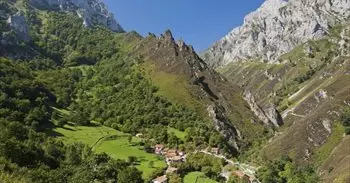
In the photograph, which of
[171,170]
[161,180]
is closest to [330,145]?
[171,170]

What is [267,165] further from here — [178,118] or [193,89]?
[193,89]

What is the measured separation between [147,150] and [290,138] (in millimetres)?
48105

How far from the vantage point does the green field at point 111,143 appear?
132 meters

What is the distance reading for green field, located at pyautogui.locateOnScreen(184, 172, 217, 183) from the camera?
118 m

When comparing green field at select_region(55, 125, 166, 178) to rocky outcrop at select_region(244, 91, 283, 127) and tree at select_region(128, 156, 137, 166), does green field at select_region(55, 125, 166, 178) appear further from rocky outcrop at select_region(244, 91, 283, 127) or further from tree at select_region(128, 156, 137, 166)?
rocky outcrop at select_region(244, 91, 283, 127)

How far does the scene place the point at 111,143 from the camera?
474 ft

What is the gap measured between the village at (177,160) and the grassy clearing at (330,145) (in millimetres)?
23562

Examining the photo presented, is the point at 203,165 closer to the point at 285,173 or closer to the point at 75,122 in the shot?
the point at 285,173

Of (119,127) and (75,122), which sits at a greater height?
(75,122)

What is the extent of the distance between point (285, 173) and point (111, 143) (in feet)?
173

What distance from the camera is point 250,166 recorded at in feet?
458

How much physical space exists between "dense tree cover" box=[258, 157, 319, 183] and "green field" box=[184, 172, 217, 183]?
49.6ft

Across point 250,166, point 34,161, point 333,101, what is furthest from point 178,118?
point 34,161

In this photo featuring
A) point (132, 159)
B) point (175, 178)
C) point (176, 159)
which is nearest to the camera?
point (175, 178)
